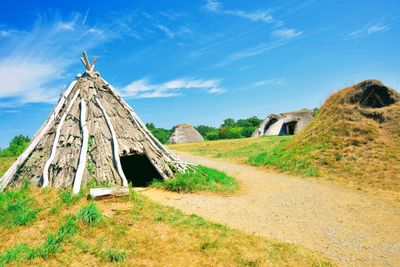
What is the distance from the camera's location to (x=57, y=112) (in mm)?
8969

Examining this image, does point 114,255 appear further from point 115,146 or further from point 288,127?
point 288,127

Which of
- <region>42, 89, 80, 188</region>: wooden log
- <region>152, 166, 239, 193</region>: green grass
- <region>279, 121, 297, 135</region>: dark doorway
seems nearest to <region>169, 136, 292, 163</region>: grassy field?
<region>152, 166, 239, 193</region>: green grass

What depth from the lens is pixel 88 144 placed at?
782cm

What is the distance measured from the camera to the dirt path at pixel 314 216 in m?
4.78

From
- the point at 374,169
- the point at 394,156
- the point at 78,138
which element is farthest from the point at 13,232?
the point at 394,156

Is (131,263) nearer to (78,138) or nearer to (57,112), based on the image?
(78,138)

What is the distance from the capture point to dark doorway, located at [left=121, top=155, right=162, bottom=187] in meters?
10.4

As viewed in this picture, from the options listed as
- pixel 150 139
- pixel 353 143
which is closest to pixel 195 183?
pixel 150 139

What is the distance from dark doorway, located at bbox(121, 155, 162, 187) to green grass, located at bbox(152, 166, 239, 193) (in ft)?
5.61

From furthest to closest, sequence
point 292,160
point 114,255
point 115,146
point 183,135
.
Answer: point 183,135 → point 292,160 → point 115,146 → point 114,255

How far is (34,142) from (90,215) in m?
4.24

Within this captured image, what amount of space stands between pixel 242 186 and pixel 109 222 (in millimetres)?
5253

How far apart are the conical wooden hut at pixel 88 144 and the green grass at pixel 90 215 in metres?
1.24

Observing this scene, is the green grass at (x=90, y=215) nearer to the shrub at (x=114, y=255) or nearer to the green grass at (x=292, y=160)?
the shrub at (x=114, y=255)
